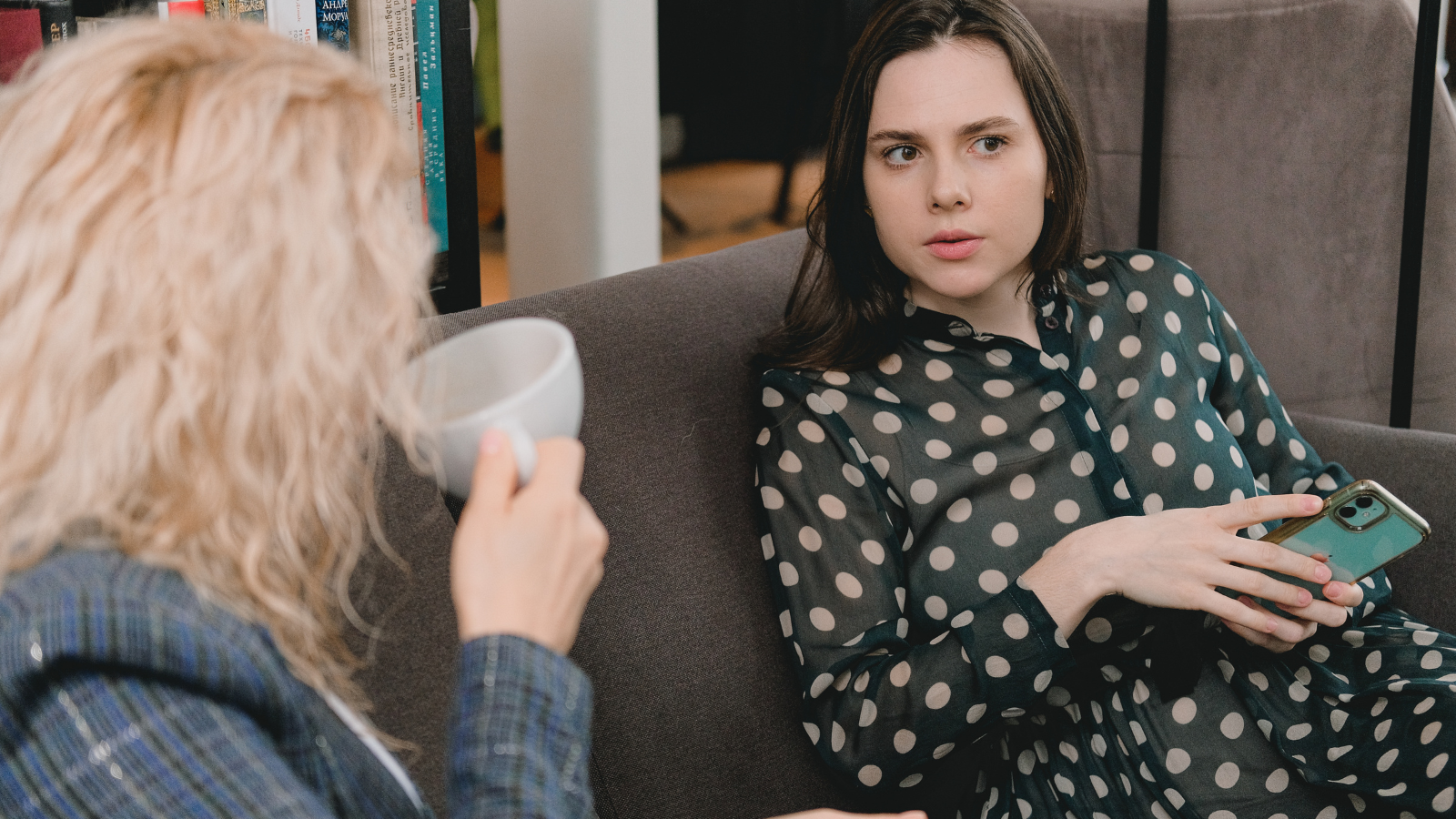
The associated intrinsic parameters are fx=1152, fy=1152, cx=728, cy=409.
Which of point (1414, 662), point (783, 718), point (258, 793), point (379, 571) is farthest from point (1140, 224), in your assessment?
point (258, 793)

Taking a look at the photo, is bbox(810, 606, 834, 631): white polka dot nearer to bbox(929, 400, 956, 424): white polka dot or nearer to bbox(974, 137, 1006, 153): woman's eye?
bbox(929, 400, 956, 424): white polka dot

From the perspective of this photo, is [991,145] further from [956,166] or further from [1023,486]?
[1023,486]

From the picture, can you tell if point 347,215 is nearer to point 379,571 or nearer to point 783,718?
point 379,571

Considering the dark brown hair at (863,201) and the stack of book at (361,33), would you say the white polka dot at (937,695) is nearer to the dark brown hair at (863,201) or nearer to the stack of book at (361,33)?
the dark brown hair at (863,201)

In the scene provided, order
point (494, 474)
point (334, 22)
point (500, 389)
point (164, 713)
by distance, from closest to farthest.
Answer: point (164, 713)
point (494, 474)
point (500, 389)
point (334, 22)

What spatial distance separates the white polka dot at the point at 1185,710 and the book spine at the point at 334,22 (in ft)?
3.61

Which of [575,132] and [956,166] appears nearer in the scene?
[956,166]

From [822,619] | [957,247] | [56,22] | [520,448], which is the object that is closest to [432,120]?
[56,22]

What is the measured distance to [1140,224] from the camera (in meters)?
1.97

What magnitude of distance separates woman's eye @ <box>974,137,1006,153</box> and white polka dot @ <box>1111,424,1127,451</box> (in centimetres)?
32

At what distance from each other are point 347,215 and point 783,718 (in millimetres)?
720

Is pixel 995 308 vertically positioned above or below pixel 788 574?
above

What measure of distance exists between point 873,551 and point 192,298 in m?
0.70

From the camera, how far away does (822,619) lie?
1.08 metres
